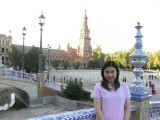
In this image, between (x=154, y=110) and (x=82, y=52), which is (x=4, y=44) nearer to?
(x=82, y=52)

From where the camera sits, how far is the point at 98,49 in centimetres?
9119

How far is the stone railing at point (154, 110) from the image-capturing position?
414 centimetres

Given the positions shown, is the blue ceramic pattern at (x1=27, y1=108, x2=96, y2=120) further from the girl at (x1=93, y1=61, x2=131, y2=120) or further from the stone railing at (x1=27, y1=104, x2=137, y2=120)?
the girl at (x1=93, y1=61, x2=131, y2=120)

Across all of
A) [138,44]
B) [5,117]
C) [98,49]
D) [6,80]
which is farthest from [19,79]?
[98,49]

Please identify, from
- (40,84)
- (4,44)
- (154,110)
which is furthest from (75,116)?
(4,44)

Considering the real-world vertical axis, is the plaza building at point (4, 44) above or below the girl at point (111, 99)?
above

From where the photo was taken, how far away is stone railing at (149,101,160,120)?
13.6 ft

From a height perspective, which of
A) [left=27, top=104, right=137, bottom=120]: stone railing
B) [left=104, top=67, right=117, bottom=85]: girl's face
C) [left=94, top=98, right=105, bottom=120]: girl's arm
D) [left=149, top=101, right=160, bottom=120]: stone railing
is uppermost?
[left=104, top=67, right=117, bottom=85]: girl's face

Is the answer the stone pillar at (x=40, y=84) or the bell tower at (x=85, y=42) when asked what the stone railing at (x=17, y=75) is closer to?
the stone pillar at (x=40, y=84)

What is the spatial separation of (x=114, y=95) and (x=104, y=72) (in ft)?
1.34

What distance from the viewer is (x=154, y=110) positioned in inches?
166

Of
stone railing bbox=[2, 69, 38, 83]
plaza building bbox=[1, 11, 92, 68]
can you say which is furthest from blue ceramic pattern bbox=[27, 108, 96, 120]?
plaza building bbox=[1, 11, 92, 68]

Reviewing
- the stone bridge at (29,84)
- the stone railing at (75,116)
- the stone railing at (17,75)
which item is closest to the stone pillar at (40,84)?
the stone bridge at (29,84)

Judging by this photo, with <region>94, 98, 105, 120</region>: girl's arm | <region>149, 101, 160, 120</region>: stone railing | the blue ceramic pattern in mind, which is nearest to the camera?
<region>94, 98, 105, 120</region>: girl's arm
